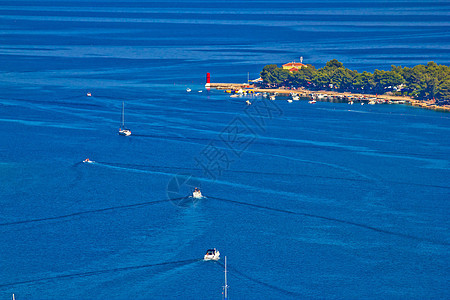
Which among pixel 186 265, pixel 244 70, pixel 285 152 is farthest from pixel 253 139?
pixel 244 70

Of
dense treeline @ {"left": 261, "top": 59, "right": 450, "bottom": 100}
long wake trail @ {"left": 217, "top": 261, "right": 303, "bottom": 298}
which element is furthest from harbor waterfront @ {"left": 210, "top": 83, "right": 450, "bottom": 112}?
long wake trail @ {"left": 217, "top": 261, "right": 303, "bottom": 298}

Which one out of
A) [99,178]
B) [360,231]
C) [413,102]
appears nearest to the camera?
[360,231]

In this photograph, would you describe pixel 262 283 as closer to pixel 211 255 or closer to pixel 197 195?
pixel 211 255

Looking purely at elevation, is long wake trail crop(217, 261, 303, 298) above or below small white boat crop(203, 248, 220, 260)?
below

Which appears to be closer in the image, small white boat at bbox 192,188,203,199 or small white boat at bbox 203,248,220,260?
small white boat at bbox 203,248,220,260

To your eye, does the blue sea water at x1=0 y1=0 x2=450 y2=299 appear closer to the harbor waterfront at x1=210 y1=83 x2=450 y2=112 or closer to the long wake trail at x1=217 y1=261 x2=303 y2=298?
the long wake trail at x1=217 y1=261 x2=303 y2=298

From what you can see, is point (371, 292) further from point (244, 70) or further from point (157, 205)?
point (244, 70)
